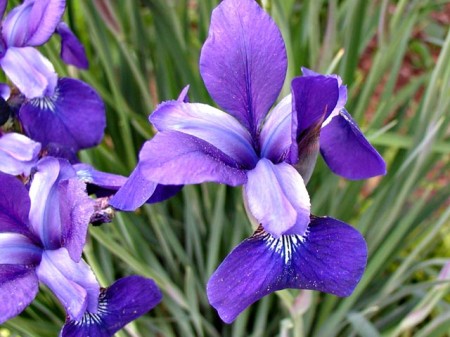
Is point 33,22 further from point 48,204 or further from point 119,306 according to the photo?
point 119,306

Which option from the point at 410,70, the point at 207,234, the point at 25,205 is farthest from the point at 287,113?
the point at 410,70

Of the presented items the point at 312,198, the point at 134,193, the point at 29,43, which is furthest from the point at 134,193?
the point at 312,198

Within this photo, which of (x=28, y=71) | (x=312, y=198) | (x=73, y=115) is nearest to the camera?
(x=28, y=71)

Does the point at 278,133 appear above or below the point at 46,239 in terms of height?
above

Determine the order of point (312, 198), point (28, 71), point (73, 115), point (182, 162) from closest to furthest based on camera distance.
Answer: point (182, 162), point (28, 71), point (73, 115), point (312, 198)

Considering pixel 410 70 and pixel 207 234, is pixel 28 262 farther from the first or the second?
pixel 410 70

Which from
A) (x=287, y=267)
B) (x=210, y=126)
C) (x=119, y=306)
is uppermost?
(x=210, y=126)
